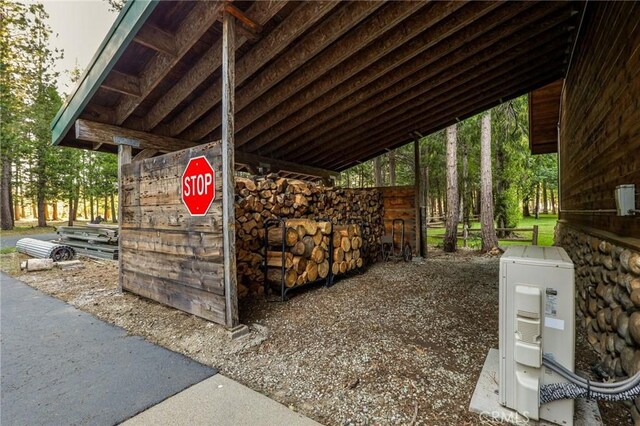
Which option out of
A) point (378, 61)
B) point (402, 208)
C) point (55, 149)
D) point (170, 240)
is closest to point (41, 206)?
point (55, 149)

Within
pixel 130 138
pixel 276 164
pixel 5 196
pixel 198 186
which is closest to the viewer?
pixel 198 186

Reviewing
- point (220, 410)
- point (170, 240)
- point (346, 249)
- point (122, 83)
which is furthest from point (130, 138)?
point (220, 410)

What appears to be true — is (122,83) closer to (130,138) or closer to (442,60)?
(130,138)

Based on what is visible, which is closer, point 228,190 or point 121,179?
point 228,190

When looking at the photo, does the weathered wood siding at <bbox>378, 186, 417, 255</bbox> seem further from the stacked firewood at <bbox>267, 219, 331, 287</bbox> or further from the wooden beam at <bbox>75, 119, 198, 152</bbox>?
the wooden beam at <bbox>75, 119, 198, 152</bbox>

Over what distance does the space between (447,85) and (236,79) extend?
3.90m

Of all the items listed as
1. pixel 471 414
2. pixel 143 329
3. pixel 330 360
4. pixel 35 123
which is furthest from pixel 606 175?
pixel 35 123

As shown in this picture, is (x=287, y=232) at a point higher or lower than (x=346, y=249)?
higher

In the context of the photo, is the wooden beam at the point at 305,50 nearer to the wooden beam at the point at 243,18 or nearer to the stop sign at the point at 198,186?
the wooden beam at the point at 243,18

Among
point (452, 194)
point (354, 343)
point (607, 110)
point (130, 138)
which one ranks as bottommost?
point (354, 343)

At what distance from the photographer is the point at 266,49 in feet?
12.0

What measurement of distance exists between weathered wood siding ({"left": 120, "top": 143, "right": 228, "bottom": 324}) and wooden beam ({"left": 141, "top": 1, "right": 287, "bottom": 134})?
1.00m

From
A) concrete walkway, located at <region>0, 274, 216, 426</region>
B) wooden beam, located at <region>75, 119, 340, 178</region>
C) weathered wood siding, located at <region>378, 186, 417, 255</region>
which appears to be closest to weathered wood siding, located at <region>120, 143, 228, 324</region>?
wooden beam, located at <region>75, 119, 340, 178</region>

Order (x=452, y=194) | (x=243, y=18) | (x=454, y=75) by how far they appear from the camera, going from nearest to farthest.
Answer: (x=243, y=18) < (x=454, y=75) < (x=452, y=194)
